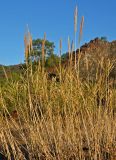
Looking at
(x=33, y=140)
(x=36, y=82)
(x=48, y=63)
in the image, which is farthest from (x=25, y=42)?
(x=48, y=63)

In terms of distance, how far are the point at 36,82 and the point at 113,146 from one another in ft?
3.96

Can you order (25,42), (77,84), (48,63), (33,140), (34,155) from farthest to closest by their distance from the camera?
(48,63) → (34,155) → (33,140) → (77,84) → (25,42)

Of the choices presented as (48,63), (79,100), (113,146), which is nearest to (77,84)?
(79,100)

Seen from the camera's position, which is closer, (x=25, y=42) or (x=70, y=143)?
(x=25, y=42)

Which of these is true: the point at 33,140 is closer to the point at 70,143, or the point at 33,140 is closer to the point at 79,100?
the point at 70,143

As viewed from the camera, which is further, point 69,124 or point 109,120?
point 109,120

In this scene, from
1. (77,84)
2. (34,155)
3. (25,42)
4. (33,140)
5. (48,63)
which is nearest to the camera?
(25,42)

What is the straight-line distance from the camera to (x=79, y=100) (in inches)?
171

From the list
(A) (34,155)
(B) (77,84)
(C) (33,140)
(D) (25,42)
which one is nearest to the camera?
(D) (25,42)

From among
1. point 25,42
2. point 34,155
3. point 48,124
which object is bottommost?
point 34,155

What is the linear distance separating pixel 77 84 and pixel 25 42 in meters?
0.75

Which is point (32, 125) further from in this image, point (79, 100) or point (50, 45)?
point (50, 45)

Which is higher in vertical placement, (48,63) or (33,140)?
(48,63)

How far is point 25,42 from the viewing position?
379cm
